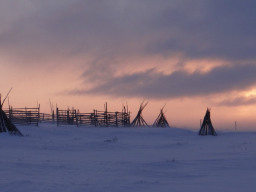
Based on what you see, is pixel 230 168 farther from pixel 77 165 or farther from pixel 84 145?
pixel 84 145

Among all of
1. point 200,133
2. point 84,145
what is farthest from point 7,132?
point 200,133

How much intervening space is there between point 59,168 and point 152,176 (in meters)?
2.53

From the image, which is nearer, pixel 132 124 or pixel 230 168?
pixel 230 168

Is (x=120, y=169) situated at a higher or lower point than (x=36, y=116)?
lower

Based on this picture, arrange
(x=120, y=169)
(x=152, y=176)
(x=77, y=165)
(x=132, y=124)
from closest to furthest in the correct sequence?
(x=152, y=176)
(x=120, y=169)
(x=77, y=165)
(x=132, y=124)

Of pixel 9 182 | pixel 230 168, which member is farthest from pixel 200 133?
pixel 9 182

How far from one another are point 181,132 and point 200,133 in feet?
4.52

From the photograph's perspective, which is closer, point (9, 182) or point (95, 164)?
point (9, 182)

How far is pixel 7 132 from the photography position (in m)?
21.5

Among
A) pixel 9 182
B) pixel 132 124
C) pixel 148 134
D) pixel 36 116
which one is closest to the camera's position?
pixel 9 182

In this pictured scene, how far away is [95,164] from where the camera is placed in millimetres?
11242

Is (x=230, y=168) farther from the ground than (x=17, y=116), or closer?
closer

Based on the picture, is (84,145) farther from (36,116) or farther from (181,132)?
(36,116)

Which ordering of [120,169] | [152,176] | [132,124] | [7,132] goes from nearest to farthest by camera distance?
[152,176], [120,169], [7,132], [132,124]
